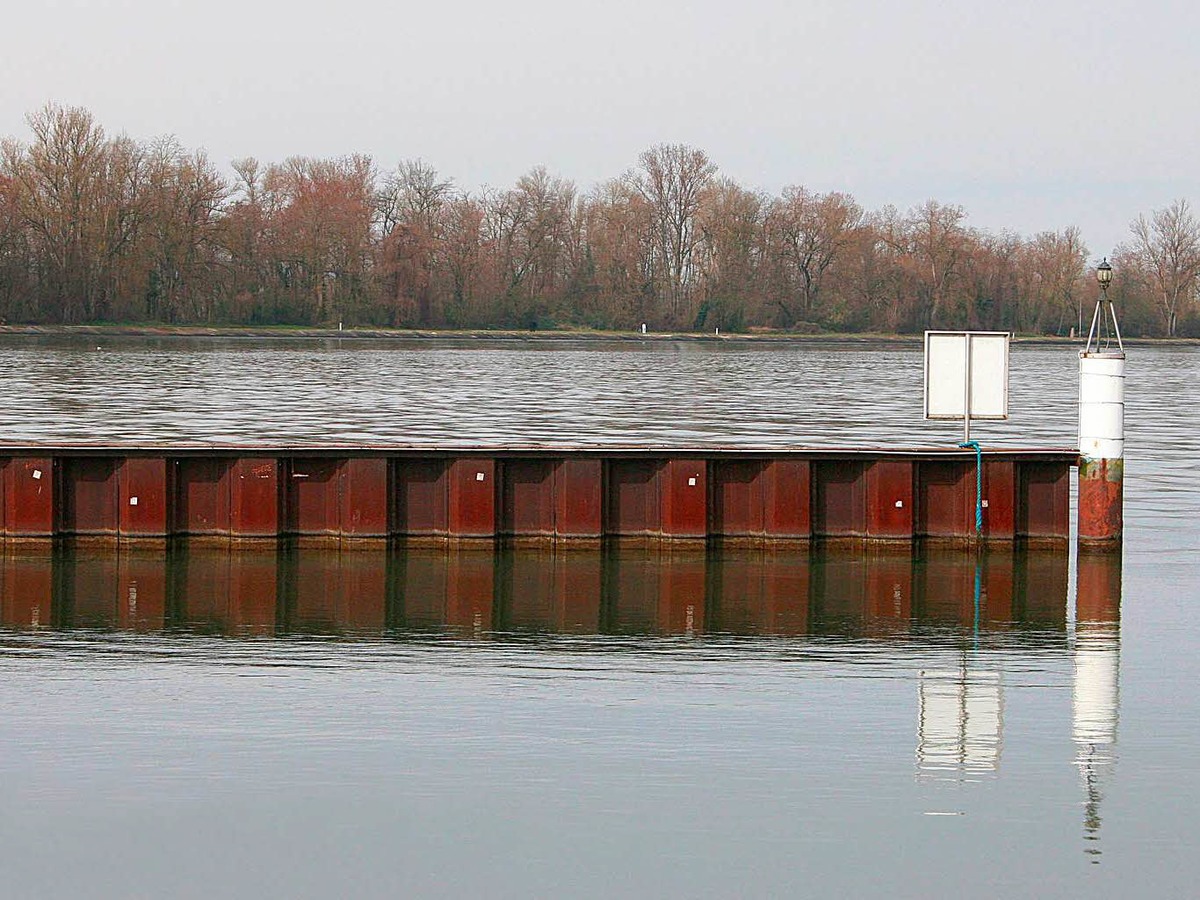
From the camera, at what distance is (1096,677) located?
16.7 m

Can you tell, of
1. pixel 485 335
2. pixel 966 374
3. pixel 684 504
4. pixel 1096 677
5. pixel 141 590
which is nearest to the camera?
pixel 1096 677

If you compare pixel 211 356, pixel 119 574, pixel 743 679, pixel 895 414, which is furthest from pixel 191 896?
pixel 211 356

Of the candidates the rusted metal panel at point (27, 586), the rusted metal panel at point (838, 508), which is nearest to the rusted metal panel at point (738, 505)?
the rusted metal panel at point (838, 508)

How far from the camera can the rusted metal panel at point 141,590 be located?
62.1ft

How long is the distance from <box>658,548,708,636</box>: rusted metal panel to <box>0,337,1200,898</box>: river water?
69mm

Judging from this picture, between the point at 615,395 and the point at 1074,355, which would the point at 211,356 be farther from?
the point at 1074,355

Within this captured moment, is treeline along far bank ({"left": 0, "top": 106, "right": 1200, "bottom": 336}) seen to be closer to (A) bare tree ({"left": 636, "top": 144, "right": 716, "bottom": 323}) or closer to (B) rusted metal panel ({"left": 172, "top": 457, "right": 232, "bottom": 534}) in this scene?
(A) bare tree ({"left": 636, "top": 144, "right": 716, "bottom": 323})

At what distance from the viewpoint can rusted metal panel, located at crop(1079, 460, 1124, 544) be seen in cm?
2345

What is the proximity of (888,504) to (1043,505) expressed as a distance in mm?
2263

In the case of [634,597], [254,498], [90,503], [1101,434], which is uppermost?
[1101,434]

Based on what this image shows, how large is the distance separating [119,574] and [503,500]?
17.3ft

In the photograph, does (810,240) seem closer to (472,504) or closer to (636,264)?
(636,264)

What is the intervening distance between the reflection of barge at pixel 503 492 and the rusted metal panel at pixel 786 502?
2 cm

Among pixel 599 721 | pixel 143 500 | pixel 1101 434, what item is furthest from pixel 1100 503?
pixel 143 500
